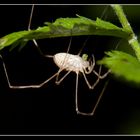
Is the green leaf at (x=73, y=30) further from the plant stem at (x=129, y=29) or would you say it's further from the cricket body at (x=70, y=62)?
the cricket body at (x=70, y=62)

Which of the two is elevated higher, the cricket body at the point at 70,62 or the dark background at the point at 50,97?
the cricket body at the point at 70,62

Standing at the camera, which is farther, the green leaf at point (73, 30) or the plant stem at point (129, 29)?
the green leaf at point (73, 30)

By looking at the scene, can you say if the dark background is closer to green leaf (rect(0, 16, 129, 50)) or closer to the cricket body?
the cricket body

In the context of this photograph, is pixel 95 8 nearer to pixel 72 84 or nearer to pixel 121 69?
pixel 72 84

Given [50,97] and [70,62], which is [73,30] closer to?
[70,62]

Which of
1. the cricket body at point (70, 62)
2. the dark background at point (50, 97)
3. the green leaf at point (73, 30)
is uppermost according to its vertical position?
the green leaf at point (73, 30)

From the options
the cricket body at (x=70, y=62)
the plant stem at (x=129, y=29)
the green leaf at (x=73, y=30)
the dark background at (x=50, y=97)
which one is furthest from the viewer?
the dark background at (x=50, y=97)

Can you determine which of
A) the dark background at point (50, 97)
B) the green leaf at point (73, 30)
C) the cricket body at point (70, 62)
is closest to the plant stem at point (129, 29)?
the green leaf at point (73, 30)
